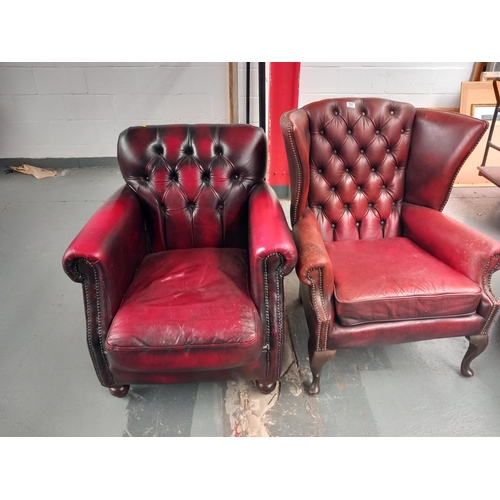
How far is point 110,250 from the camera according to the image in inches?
51.0

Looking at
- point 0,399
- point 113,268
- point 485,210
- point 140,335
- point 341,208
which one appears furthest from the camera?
point 485,210

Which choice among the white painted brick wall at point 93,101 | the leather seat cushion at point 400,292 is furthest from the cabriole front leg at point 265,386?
the white painted brick wall at point 93,101

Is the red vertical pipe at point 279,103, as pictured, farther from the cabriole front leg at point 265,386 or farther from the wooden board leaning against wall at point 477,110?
the cabriole front leg at point 265,386

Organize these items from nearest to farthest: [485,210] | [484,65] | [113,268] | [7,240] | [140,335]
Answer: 1. [140,335]
2. [113,268]
3. [7,240]
4. [485,210]
5. [484,65]

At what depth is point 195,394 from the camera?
1.51 meters

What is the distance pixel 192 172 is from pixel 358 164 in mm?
771

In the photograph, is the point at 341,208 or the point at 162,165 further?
the point at 341,208

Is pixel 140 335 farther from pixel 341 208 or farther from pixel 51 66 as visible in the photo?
pixel 51 66

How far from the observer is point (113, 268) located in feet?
4.27

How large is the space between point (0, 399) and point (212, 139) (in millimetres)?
1384

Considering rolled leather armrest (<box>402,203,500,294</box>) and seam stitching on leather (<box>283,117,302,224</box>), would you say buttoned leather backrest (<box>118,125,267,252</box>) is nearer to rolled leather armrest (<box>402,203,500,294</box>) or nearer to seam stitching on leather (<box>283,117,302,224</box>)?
seam stitching on leather (<box>283,117,302,224</box>)

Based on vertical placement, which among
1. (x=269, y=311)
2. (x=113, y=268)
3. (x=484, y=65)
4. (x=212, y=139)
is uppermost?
(x=484, y=65)
